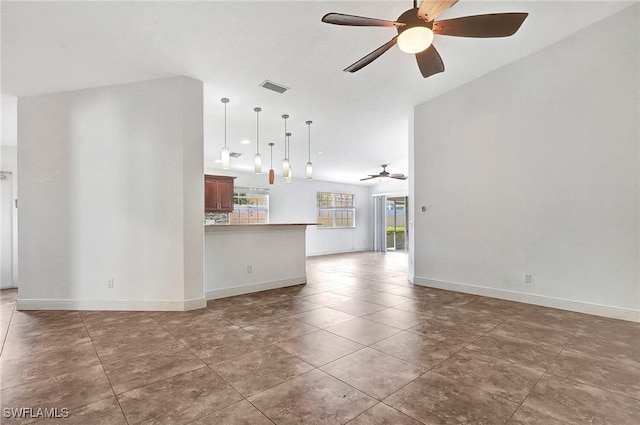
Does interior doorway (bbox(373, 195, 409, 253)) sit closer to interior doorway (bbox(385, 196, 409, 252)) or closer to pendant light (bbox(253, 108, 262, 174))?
interior doorway (bbox(385, 196, 409, 252))

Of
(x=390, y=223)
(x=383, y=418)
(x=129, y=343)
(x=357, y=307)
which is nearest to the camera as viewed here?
(x=383, y=418)

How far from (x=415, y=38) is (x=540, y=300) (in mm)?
3589

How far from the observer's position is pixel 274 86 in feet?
13.1

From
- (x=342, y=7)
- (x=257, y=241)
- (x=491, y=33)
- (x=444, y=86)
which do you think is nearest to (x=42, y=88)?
(x=257, y=241)

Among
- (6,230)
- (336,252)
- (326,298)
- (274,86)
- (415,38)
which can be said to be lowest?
(336,252)

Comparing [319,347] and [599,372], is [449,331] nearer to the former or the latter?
[599,372]

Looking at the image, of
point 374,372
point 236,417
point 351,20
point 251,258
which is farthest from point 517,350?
point 251,258

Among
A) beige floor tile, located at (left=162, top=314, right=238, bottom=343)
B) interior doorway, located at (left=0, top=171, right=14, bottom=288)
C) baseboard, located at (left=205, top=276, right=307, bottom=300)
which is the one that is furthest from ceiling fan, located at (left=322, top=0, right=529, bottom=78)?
interior doorway, located at (left=0, top=171, right=14, bottom=288)

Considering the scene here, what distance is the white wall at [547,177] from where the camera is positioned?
10.6ft

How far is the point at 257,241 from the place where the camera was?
4.80 meters

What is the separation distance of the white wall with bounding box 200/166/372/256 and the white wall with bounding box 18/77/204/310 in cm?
432

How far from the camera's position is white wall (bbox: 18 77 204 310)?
12.3 ft

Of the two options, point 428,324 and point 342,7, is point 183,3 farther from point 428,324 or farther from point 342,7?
point 428,324

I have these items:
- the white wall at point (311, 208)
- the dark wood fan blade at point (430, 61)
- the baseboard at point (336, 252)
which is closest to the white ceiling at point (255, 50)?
the dark wood fan blade at point (430, 61)
